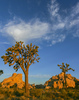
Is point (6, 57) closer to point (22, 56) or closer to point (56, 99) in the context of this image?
point (22, 56)

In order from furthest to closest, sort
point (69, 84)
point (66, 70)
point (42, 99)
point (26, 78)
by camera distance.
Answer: point (69, 84) → point (66, 70) → point (26, 78) → point (42, 99)

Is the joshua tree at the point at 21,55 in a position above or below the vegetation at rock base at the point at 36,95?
above

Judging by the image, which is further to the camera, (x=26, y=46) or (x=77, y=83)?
(x=77, y=83)

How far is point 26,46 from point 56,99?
12.0m

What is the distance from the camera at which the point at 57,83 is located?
4525 centimetres

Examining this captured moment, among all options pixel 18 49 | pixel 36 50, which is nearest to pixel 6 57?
pixel 18 49

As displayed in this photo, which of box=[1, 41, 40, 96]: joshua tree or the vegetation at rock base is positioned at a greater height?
box=[1, 41, 40, 96]: joshua tree

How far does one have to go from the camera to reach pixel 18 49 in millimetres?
21656

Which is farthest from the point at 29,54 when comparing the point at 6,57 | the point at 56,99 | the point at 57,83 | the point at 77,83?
the point at 77,83

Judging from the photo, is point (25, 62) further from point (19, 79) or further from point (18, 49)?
point (19, 79)

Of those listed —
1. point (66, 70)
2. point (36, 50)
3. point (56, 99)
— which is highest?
point (36, 50)

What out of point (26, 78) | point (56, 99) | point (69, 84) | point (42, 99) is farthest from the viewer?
point (69, 84)

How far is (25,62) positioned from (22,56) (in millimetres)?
1374

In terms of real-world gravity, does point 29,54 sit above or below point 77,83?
above
